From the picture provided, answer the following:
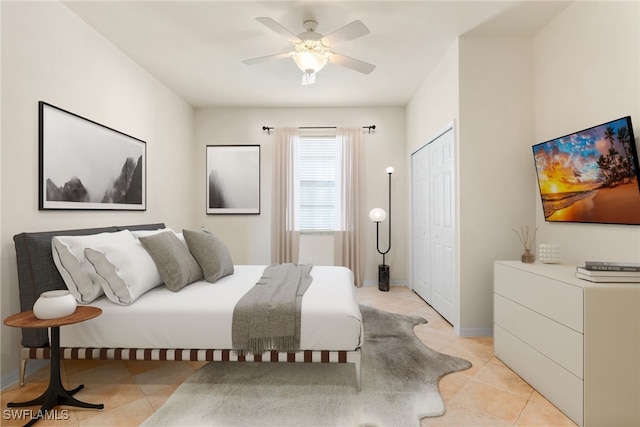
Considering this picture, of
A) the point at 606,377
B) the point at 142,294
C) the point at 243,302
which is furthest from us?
the point at 142,294

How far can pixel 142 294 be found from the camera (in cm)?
223

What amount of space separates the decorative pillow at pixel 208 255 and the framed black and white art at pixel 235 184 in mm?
2160

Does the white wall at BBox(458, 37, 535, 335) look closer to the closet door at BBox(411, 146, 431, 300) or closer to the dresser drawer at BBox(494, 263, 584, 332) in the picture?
the dresser drawer at BBox(494, 263, 584, 332)

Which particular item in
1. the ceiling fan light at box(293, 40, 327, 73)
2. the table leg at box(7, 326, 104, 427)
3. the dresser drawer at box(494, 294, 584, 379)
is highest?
the ceiling fan light at box(293, 40, 327, 73)

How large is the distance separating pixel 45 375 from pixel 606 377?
3.57m

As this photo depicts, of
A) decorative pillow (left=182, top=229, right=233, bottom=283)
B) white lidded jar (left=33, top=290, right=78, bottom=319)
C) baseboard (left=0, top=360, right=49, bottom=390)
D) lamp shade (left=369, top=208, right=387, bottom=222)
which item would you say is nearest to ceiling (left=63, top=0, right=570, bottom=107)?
lamp shade (left=369, top=208, right=387, bottom=222)

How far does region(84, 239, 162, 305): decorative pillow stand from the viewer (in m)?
2.07

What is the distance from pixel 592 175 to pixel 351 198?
303 centimetres

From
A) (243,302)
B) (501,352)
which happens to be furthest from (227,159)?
(501,352)

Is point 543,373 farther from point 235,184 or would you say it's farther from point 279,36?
point 235,184

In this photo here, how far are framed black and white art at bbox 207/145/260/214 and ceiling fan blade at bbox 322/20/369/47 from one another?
271 cm

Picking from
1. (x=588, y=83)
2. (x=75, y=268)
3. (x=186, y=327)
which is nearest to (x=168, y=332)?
(x=186, y=327)

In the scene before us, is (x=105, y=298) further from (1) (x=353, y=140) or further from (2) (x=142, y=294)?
(1) (x=353, y=140)

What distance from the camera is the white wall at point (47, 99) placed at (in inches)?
81.1
